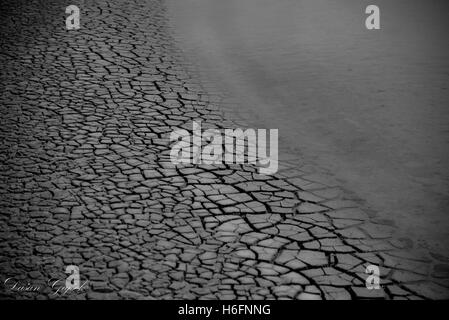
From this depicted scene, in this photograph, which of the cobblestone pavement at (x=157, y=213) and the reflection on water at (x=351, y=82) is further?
the reflection on water at (x=351, y=82)

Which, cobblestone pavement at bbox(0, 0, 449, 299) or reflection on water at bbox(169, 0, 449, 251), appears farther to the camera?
reflection on water at bbox(169, 0, 449, 251)

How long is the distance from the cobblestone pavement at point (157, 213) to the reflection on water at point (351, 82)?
18.5 inches

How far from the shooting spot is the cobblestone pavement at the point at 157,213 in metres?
3.50

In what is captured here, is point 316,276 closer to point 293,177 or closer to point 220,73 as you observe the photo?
point 293,177

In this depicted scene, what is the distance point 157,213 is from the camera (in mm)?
4297

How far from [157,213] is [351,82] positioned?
3.78 meters

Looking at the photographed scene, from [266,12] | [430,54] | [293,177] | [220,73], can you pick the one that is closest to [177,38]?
[220,73]

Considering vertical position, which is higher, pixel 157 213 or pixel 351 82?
pixel 351 82

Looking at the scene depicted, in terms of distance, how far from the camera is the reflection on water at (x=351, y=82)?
4.79m

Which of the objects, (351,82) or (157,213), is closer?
(157,213)

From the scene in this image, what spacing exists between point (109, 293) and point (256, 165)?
2.16 meters

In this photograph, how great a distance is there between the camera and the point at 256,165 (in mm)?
5062

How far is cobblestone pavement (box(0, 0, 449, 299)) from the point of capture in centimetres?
350

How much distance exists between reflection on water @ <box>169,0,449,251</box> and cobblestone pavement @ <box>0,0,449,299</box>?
1.54 ft
